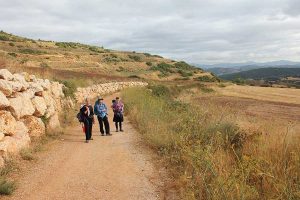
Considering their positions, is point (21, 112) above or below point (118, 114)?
above

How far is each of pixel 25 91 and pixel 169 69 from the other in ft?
239

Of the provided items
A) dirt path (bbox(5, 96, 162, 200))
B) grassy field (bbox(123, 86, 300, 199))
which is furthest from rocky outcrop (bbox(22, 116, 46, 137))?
grassy field (bbox(123, 86, 300, 199))

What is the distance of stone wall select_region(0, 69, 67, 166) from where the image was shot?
438 inches

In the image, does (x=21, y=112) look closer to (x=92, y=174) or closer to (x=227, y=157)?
(x=92, y=174)

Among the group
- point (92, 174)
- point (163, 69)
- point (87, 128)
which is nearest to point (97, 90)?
point (87, 128)

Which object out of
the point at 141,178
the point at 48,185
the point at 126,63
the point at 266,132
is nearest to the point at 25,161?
the point at 48,185

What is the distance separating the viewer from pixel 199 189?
320 inches

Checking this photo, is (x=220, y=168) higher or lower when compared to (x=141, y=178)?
higher

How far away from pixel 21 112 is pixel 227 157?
6520mm

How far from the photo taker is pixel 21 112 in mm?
12734

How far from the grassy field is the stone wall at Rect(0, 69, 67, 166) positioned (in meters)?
3.82

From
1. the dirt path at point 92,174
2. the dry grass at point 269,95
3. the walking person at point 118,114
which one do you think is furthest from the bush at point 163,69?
the dirt path at point 92,174

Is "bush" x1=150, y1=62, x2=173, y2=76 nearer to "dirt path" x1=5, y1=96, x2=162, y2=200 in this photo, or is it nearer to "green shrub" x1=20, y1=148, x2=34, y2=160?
"dirt path" x1=5, y1=96, x2=162, y2=200

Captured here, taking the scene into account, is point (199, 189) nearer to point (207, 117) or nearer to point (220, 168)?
point (220, 168)
